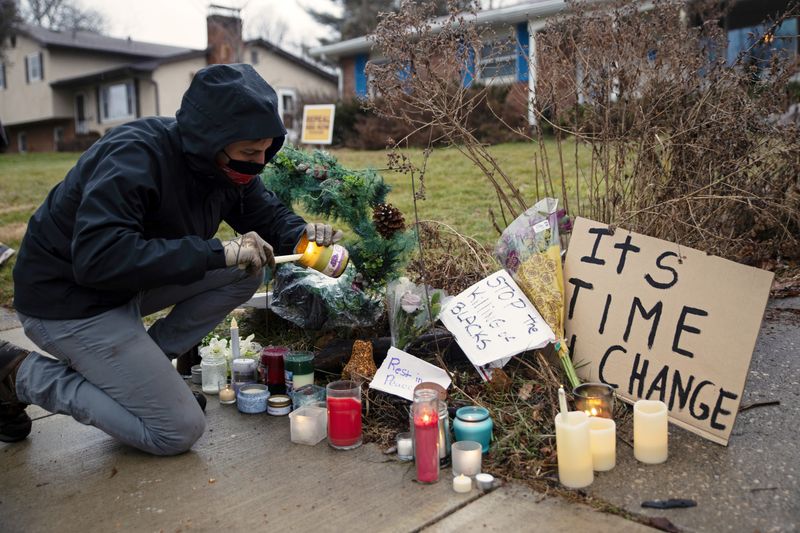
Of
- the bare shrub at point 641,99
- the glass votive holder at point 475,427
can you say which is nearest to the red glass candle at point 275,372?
the glass votive holder at point 475,427

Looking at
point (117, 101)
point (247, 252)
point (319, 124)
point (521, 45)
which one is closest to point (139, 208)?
point (247, 252)

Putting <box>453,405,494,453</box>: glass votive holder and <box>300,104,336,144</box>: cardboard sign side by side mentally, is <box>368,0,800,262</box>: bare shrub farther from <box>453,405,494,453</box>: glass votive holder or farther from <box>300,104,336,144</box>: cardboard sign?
<box>300,104,336,144</box>: cardboard sign

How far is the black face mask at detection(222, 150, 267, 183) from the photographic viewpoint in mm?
2732

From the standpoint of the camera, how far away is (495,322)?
10.0ft

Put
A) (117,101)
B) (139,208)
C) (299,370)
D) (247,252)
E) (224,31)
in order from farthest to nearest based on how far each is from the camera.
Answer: (117,101) < (224,31) < (299,370) < (247,252) < (139,208)

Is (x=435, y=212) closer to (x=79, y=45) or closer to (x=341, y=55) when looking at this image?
(x=341, y=55)

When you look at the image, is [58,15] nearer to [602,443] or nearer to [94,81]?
[94,81]

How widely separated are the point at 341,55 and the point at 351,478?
21270 millimetres

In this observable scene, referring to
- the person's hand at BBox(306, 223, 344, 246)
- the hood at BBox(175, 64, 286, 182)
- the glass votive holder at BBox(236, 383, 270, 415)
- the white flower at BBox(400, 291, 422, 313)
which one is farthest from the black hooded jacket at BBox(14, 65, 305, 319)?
the white flower at BBox(400, 291, 422, 313)

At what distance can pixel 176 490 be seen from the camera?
2.44m

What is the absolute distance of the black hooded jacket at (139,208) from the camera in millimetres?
2412

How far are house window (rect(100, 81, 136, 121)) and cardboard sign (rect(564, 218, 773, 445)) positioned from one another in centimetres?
2839

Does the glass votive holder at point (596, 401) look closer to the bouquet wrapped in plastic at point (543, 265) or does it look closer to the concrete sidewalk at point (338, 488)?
the concrete sidewalk at point (338, 488)

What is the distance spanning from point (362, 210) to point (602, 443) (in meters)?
1.62
